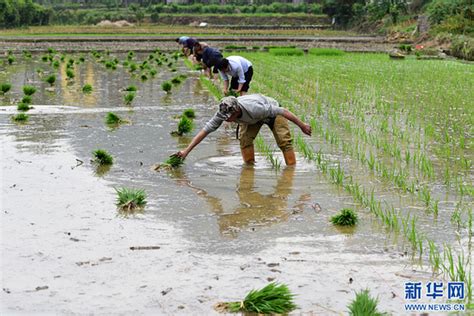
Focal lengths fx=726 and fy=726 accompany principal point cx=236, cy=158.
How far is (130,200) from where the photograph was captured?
6.28 m

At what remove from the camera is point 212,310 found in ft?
13.6

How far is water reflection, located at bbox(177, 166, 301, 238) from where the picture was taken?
5824 mm

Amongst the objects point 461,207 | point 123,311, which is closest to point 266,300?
point 123,311

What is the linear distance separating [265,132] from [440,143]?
8.52 ft

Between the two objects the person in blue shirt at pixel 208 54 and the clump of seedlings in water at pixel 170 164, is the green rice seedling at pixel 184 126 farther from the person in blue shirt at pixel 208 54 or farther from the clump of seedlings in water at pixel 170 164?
the clump of seedlings in water at pixel 170 164

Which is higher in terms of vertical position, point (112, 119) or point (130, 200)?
point (130, 200)

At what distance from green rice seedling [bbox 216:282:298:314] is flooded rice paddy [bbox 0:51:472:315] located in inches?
4.3

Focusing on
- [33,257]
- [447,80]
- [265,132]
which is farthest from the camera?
[447,80]

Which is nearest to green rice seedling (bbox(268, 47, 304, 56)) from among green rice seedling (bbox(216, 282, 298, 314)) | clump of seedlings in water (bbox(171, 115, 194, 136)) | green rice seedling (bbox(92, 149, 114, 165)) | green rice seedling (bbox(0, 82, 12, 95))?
green rice seedling (bbox(0, 82, 12, 95))

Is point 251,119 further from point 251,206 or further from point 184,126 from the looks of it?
point 184,126

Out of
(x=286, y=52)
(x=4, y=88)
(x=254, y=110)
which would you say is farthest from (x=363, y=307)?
(x=286, y=52)

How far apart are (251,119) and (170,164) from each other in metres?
1.01

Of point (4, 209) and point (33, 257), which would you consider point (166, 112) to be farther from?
point (33, 257)

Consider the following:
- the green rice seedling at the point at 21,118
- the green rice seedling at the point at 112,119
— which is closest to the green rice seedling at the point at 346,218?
the green rice seedling at the point at 112,119
